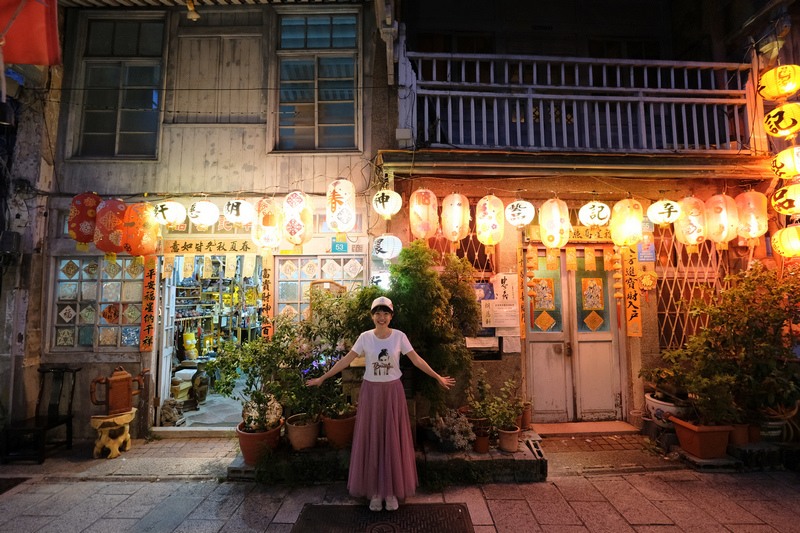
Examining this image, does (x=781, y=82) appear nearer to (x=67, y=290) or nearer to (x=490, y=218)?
(x=490, y=218)

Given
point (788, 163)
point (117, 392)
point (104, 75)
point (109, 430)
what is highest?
point (104, 75)

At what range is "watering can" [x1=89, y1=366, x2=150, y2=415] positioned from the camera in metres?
7.06

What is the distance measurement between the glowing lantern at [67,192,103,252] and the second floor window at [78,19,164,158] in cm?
181

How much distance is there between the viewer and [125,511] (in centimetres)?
522

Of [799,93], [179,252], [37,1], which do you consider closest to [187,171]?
[179,252]

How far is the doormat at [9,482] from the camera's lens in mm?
5895

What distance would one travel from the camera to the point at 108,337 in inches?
318

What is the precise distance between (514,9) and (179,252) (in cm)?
1051

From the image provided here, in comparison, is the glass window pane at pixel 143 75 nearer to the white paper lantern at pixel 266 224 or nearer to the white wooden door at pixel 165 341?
the white wooden door at pixel 165 341

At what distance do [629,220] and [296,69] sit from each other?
26.1ft


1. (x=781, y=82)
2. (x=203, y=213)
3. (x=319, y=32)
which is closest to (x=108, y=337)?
(x=203, y=213)

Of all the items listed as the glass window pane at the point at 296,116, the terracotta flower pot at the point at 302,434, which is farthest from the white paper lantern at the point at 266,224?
the terracotta flower pot at the point at 302,434

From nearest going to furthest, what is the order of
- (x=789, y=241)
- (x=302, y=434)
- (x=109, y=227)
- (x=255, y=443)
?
(x=255, y=443) → (x=302, y=434) → (x=109, y=227) → (x=789, y=241)

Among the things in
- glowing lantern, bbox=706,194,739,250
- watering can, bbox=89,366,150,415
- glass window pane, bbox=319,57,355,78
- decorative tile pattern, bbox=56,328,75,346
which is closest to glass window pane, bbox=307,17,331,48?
glass window pane, bbox=319,57,355,78
